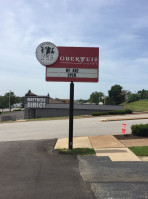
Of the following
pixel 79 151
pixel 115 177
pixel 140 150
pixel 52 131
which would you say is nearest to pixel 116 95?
pixel 52 131

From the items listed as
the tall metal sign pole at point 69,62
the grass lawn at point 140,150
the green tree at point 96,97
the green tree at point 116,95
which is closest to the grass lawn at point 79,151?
the grass lawn at point 140,150

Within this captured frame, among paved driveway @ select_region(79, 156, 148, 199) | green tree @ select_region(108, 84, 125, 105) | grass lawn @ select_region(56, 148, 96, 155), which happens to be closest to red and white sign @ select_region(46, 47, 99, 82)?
grass lawn @ select_region(56, 148, 96, 155)

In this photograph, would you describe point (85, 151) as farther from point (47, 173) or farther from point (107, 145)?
point (47, 173)

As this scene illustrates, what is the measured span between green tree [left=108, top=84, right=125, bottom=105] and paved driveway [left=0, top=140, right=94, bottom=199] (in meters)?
84.4

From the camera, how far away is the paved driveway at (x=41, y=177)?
16.9ft

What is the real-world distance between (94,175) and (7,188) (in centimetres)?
285

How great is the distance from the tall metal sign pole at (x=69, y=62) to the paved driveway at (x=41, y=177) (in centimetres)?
344

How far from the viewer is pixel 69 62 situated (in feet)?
33.8

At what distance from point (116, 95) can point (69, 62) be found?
84818 millimetres

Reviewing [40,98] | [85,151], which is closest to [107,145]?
[85,151]

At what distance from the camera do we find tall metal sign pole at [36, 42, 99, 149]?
10.2 meters

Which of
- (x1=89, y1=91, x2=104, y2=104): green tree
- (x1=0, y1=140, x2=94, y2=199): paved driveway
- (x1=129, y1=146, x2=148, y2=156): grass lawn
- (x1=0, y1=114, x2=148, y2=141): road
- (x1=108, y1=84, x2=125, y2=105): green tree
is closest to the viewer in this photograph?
(x1=0, y1=140, x2=94, y2=199): paved driveway

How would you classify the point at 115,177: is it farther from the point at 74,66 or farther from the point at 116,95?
the point at 116,95

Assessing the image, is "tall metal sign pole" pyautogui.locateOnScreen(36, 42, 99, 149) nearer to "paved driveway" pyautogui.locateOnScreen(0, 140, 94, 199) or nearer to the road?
"paved driveway" pyautogui.locateOnScreen(0, 140, 94, 199)
